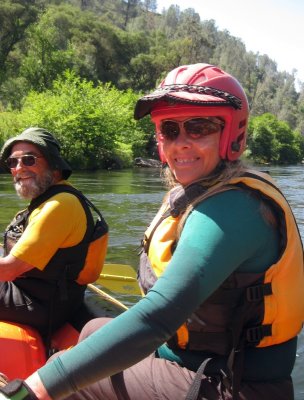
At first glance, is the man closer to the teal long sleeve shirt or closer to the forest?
the teal long sleeve shirt

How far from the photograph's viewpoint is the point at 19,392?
1320 millimetres

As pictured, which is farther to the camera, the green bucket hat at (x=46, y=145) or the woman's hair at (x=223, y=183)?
the green bucket hat at (x=46, y=145)

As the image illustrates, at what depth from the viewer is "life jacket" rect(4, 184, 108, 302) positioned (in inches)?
108

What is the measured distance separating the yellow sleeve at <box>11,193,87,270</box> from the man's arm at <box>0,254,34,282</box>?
3 cm

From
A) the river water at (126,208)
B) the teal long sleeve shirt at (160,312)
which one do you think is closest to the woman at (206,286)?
the teal long sleeve shirt at (160,312)

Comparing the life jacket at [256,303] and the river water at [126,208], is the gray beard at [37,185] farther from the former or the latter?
the river water at [126,208]

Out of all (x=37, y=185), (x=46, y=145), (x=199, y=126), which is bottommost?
(x=37, y=185)

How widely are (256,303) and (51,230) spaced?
1402 mm

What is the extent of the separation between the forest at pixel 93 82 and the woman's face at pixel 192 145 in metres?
22.9

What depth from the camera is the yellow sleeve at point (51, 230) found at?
2598mm

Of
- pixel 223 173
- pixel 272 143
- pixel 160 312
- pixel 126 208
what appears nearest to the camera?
pixel 160 312

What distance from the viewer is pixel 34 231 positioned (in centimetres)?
262

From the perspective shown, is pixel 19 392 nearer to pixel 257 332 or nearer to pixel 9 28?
pixel 257 332

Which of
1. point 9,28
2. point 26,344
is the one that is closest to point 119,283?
point 26,344
